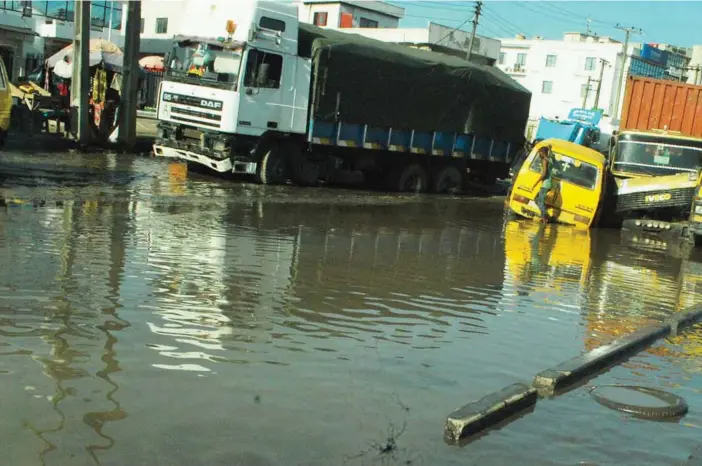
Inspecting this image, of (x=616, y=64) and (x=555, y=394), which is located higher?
(x=616, y=64)

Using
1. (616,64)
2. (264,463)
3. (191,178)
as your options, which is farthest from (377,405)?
(616,64)

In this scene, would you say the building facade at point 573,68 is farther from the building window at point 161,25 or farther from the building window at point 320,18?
the building window at point 161,25

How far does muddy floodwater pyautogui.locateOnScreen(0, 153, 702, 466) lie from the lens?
4164 mm

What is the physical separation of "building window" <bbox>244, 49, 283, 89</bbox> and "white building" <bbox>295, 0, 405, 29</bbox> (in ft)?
158

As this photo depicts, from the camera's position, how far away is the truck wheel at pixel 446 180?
20984 millimetres

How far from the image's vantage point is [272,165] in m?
17.7

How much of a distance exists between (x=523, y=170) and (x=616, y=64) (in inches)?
2345

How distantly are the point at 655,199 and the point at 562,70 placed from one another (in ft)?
208

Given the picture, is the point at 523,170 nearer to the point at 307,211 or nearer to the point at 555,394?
the point at 307,211

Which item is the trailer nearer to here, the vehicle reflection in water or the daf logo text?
the daf logo text

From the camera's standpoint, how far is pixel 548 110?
76750 mm

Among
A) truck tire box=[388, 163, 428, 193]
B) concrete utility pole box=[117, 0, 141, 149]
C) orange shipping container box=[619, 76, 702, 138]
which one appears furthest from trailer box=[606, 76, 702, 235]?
concrete utility pole box=[117, 0, 141, 149]

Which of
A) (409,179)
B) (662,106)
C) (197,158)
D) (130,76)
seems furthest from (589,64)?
(197,158)

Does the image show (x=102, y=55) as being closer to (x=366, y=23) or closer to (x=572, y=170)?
(x=572, y=170)
